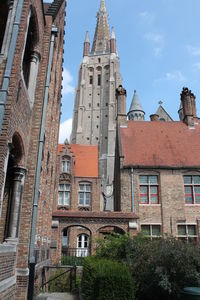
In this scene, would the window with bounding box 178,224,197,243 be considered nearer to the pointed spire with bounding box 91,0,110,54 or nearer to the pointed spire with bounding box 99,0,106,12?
the pointed spire with bounding box 91,0,110,54

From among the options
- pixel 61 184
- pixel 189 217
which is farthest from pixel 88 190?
pixel 189 217

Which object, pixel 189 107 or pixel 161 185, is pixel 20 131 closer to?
pixel 161 185

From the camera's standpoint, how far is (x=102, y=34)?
81938 mm

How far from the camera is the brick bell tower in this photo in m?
60.0

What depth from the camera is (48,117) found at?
1165 cm

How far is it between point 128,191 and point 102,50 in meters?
65.2

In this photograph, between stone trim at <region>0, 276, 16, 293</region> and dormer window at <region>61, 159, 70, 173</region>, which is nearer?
stone trim at <region>0, 276, 16, 293</region>

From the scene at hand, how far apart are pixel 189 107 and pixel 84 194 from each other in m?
12.9

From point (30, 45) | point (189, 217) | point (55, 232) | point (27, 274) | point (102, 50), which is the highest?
point (102, 50)

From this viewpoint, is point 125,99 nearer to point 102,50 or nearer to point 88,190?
point 88,190

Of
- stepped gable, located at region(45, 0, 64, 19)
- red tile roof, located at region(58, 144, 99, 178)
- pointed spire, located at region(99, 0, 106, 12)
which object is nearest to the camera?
stepped gable, located at region(45, 0, 64, 19)

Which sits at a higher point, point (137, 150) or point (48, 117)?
point (137, 150)

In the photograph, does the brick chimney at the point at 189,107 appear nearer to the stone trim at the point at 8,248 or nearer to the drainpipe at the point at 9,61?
the drainpipe at the point at 9,61

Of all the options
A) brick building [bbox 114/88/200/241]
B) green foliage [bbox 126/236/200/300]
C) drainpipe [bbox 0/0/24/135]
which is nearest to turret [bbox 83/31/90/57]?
brick building [bbox 114/88/200/241]
